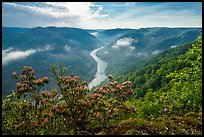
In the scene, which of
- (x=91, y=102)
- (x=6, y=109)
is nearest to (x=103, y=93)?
(x=91, y=102)

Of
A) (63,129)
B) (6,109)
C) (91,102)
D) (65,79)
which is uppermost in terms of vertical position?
(65,79)

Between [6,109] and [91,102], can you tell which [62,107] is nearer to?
[91,102]

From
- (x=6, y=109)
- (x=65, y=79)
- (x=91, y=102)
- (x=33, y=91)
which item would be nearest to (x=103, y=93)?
(x=91, y=102)

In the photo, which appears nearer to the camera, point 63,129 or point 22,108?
point 22,108

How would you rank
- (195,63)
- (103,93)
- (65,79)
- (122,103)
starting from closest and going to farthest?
(65,79), (103,93), (122,103), (195,63)

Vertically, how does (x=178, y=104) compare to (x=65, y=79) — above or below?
below

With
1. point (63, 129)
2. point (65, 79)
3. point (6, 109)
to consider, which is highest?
point (65, 79)

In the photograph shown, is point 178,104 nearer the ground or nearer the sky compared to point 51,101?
nearer the ground

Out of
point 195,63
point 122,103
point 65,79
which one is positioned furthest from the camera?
point 195,63

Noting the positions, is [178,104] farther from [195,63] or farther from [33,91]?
[33,91]
